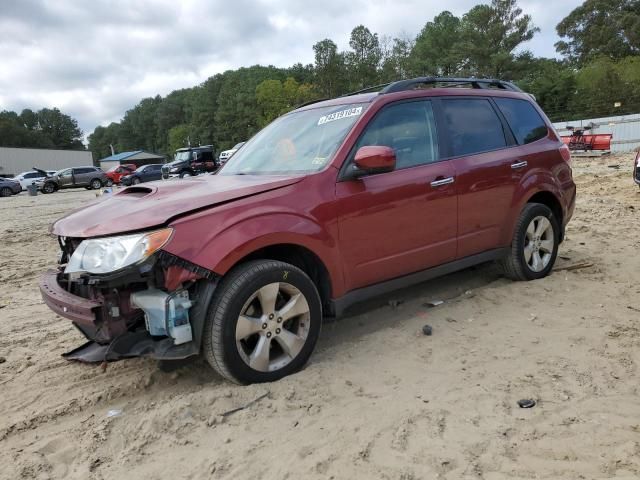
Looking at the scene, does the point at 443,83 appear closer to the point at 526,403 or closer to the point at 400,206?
the point at 400,206

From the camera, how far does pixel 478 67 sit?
5375 cm

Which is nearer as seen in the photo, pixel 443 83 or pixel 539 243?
pixel 443 83

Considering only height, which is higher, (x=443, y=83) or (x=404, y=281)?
(x=443, y=83)

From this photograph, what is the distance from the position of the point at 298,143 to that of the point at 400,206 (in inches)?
36.7

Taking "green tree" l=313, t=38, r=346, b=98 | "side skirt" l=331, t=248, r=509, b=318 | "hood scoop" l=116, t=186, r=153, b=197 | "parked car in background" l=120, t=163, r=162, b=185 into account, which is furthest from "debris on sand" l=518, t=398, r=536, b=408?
"green tree" l=313, t=38, r=346, b=98

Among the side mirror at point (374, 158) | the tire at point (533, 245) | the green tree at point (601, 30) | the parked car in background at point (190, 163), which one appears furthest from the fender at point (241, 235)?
the green tree at point (601, 30)

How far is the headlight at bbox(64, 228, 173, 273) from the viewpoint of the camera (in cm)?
263

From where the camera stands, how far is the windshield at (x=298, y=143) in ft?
11.6

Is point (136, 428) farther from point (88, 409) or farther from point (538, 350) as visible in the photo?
point (538, 350)

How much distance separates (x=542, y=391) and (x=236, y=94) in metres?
93.3

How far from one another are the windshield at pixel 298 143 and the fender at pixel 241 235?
0.48 meters

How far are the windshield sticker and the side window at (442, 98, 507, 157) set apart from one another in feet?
2.87

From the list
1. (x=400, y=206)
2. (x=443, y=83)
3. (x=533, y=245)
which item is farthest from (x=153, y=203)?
(x=533, y=245)

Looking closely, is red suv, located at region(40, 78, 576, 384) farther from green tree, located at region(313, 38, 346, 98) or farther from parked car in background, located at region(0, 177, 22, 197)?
green tree, located at region(313, 38, 346, 98)
